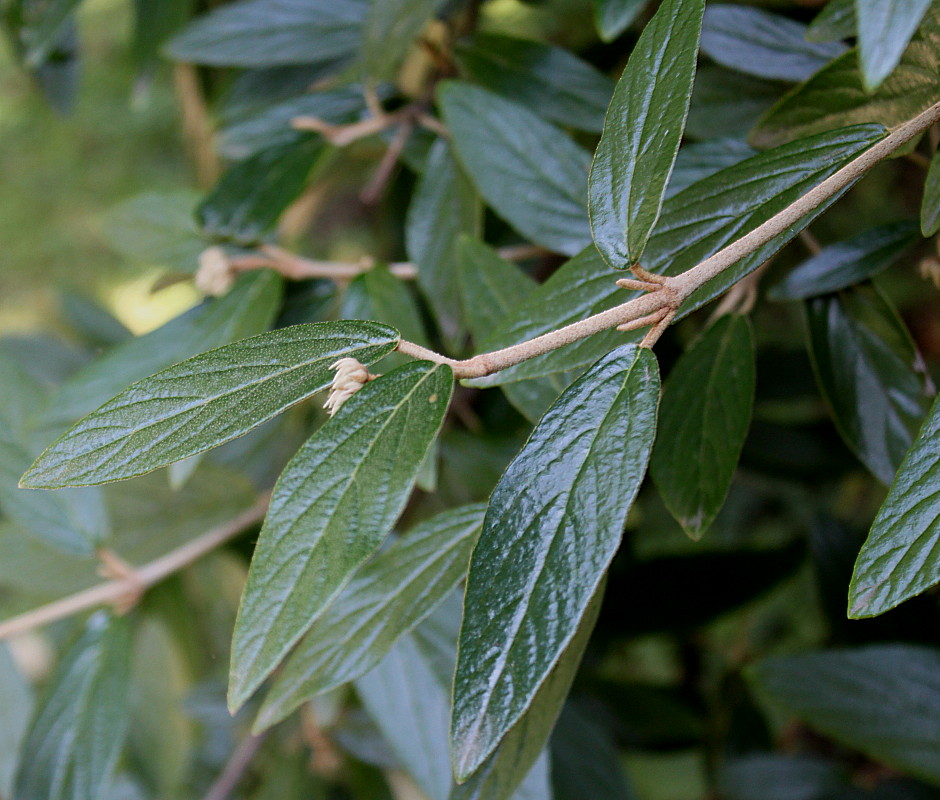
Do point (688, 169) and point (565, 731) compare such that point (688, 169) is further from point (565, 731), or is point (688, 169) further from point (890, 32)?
point (565, 731)

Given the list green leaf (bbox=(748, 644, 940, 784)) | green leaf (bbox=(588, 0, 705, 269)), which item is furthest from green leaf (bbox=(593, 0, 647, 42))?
green leaf (bbox=(748, 644, 940, 784))

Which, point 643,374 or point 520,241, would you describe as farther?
point 520,241

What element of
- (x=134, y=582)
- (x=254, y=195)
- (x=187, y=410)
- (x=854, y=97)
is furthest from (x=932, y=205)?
(x=134, y=582)

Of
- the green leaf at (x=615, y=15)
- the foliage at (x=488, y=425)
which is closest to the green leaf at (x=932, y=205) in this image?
the foliage at (x=488, y=425)

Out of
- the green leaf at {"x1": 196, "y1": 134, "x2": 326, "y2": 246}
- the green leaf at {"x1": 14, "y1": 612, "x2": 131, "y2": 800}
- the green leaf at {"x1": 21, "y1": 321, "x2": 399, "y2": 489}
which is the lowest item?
the green leaf at {"x1": 14, "y1": 612, "x2": 131, "y2": 800}

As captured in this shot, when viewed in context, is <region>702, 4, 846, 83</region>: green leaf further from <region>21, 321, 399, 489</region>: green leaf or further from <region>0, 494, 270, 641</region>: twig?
<region>0, 494, 270, 641</region>: twig

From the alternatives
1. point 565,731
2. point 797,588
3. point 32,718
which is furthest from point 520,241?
point 797,588
